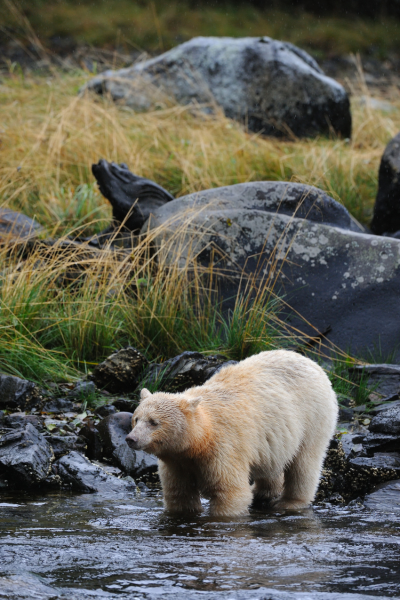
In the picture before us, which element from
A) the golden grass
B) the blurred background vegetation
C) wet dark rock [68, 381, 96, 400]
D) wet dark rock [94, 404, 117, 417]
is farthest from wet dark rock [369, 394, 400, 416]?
the blurred background vegetation

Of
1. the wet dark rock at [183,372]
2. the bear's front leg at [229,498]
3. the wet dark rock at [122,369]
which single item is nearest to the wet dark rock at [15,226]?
the wet dark rock at [122,369]

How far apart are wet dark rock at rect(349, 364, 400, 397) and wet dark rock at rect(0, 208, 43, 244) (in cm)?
356

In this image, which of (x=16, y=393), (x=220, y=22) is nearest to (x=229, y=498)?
(x=16, y=393)

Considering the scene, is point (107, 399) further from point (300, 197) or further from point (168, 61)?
point (168, 61)

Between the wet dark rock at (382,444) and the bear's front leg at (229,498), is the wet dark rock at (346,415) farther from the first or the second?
the bear's front leg at (229,498)

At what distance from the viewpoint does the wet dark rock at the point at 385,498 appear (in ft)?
13.6

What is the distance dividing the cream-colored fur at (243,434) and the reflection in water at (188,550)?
0.18 metres

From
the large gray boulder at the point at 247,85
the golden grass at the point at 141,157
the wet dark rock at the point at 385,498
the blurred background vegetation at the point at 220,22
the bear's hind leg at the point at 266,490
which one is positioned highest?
the blurred background vegetation at the point at 220,22

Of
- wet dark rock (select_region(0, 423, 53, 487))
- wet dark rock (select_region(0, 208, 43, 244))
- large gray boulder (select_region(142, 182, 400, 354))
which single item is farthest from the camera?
wet dark rock (select_region(0, 208, 43, 244))

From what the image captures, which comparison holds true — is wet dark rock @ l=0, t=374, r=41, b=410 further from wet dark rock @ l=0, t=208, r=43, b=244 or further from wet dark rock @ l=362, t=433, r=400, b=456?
wet dark rock @ l=362, t=433, r=400, b=456

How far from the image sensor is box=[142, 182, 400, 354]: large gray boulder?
21.7 ft

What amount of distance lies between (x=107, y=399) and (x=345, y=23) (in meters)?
30.2

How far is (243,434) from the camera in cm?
402

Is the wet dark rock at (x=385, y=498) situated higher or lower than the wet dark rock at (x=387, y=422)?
lower
